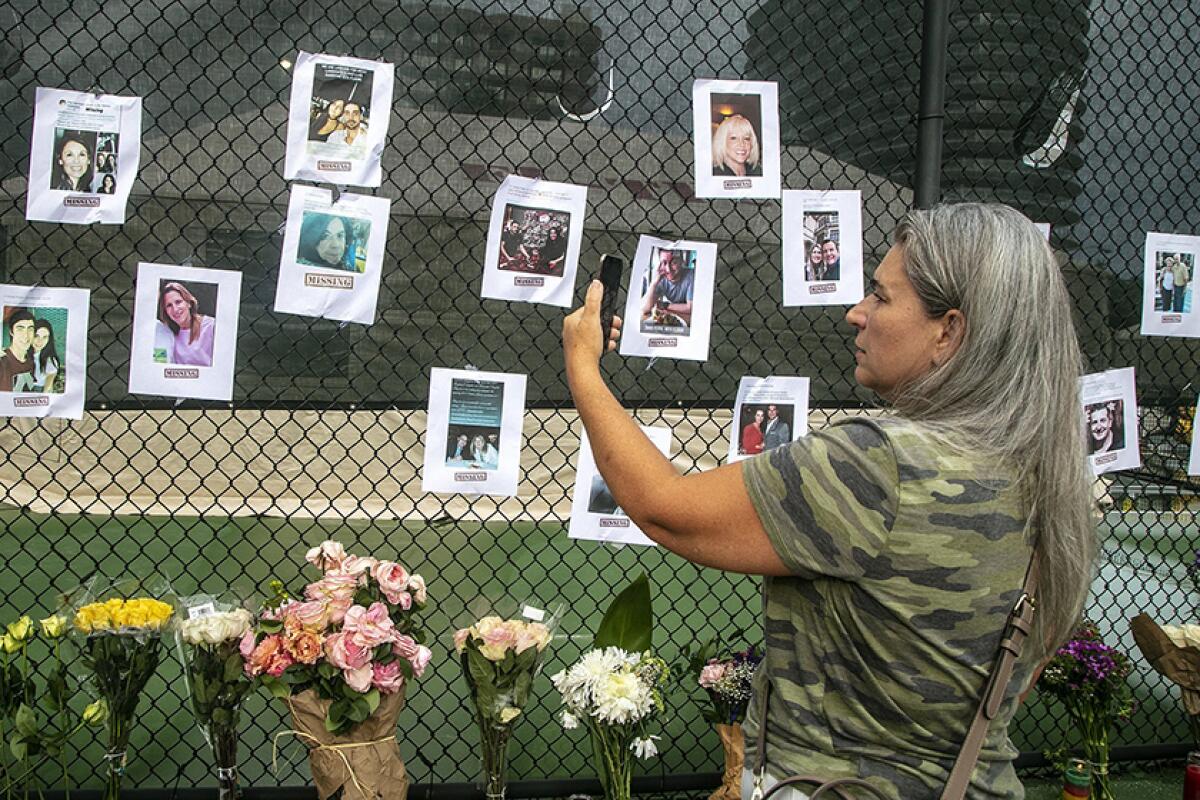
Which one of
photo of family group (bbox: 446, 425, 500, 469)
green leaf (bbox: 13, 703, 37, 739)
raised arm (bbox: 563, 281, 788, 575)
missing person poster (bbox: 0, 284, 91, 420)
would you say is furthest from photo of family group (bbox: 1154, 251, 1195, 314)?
green leaf (bbox: 13, 703, 37, 739)

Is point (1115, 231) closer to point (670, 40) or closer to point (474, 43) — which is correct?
point (670, 40)

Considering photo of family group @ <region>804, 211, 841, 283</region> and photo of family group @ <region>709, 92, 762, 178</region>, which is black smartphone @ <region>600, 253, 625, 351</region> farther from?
photo of family group @ <region>804, 211, 841, 283</region>

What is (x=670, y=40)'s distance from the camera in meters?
2.74

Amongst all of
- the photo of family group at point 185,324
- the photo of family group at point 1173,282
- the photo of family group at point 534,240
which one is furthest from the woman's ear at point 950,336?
the photo of family group at point 1173,282

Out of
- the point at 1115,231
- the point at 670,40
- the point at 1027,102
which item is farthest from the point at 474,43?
the point at 1115,231

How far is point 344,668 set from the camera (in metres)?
1.80

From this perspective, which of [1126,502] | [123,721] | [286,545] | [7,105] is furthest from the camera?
[286,545]

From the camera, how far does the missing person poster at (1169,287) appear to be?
2.92 metres

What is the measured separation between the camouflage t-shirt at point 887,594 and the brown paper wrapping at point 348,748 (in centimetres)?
90

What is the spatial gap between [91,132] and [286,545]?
3001 millimetres

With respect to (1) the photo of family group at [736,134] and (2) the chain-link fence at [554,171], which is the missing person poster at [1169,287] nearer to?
(2) the chain-link fence at [554,171]

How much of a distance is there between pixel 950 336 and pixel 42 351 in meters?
1.99

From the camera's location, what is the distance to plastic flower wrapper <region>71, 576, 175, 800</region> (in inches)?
75.9

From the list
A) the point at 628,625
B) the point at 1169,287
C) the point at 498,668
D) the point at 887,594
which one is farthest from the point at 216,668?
the point at 1169,287
